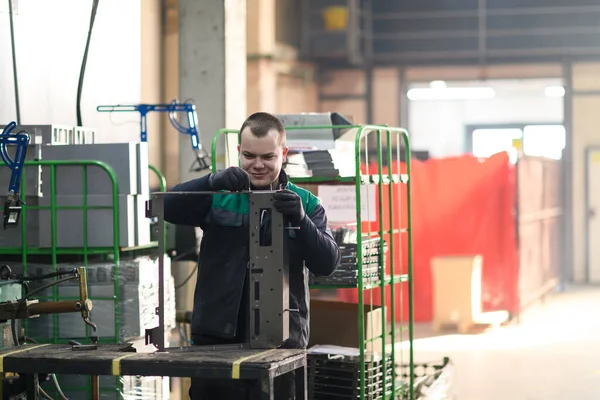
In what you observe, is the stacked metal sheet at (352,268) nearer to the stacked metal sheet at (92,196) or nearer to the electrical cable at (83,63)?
the stacked metal sheet at (92,196)

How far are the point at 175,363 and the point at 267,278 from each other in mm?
390

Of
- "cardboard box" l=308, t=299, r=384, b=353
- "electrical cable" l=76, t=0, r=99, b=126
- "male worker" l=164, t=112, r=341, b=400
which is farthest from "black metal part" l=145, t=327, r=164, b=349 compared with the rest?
"electrical cable" l=76, t=0, r=99, b=126

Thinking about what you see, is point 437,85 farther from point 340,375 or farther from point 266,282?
point 266,282

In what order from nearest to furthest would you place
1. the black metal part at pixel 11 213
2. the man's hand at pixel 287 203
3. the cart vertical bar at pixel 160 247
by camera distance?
the man's hand at pixel 287 203 < the cart vertical bar at pixel 160 247 < the black metal part at pixel 11 213

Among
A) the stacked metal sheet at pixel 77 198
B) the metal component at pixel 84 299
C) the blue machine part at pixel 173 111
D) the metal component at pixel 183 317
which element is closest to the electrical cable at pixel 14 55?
the stacked metal sheet at pixel 77 198

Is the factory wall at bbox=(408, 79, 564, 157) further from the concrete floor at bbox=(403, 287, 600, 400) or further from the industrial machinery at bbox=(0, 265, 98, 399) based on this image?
the industrial machinery at bbox=(0, 265, 98, 399)

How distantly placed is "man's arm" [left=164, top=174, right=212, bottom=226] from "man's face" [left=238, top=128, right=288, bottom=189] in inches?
6.5

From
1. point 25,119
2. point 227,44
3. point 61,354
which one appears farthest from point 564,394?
point 61,354

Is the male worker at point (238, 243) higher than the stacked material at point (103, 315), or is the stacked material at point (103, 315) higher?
the male worker at point (238, 243)

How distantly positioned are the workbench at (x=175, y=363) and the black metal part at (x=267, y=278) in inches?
2.1

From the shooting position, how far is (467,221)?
1006 centimetres

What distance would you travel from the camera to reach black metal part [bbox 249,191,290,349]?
292cm

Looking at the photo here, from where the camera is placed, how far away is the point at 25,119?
5.26m

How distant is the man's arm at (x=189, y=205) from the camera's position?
315 cm
